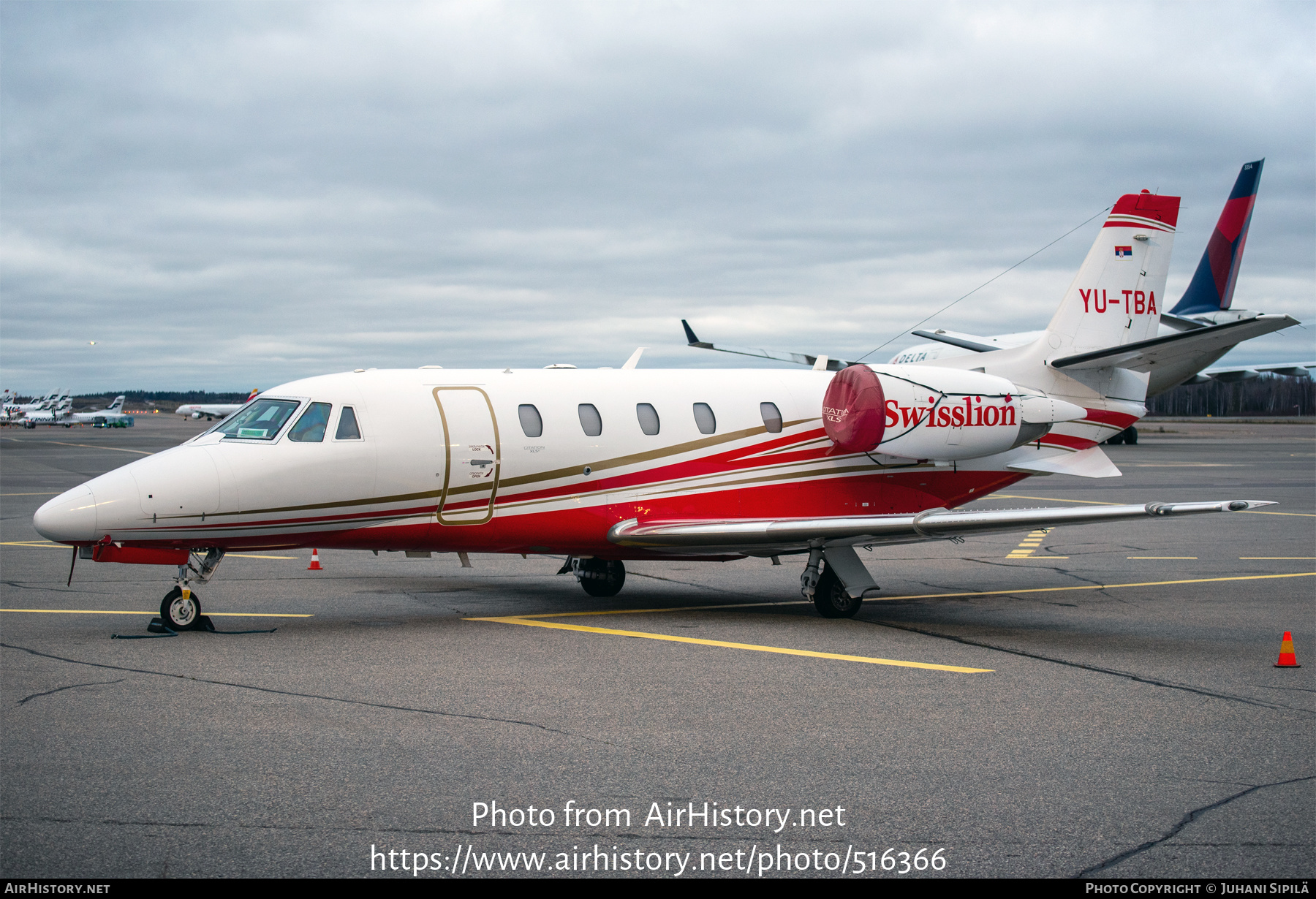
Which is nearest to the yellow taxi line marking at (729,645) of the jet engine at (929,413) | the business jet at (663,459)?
the business jet at (663,459)

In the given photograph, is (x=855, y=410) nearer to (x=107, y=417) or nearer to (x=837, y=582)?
(x=837, y=582)

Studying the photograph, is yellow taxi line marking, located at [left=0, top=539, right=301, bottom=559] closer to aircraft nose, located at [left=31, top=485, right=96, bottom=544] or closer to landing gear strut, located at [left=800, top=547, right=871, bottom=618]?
aircraft nose, located at [left=31, top=485, right=96, bottom=544]

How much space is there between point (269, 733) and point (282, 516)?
436 centimetres

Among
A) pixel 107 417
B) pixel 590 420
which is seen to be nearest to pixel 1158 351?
pixel 590 420

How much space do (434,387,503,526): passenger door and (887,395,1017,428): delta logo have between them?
508 centimetres

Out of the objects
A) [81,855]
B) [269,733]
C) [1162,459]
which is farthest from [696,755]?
[1162,459]

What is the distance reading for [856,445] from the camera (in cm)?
1447

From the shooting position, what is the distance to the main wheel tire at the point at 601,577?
1552 centimetres

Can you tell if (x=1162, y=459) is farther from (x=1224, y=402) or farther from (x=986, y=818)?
(x=1224, y=402)

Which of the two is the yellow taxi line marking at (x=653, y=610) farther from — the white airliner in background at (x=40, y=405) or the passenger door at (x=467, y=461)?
the white airliner in background at (x=40, y=405)

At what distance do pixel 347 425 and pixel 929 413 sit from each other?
24.0 ft

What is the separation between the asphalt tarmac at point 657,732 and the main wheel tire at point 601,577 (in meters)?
0.47

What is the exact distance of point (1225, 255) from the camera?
45406 mm

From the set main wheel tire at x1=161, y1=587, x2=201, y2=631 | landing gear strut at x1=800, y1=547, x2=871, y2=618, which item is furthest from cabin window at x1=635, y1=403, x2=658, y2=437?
main wheel tire at x1=161, y1=587, x2=201, y2=631
